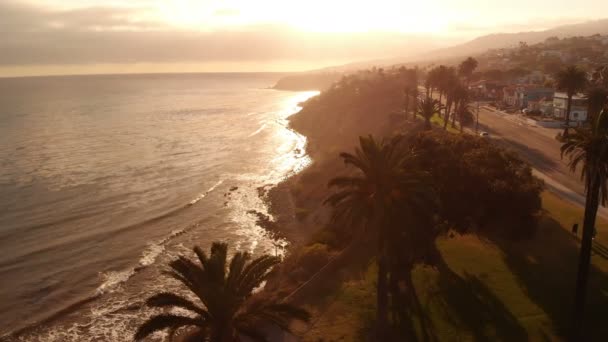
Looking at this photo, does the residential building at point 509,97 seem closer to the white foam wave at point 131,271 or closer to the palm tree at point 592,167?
the white foam wave at point 131,271

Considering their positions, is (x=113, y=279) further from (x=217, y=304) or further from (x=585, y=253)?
(x=585, y=253)

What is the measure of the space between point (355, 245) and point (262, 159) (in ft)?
179

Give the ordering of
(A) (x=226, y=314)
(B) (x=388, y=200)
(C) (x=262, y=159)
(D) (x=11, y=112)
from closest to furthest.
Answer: (A) (x=226, y=314)
(B) (x=388, y=200)
(C) (x=262, y=159)
(D) (x=11, y=112)

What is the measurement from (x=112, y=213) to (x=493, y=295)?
43.9 meters

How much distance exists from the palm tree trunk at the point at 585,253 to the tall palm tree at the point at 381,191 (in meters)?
7.10

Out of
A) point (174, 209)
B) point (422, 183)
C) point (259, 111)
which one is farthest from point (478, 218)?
point (259, 111)

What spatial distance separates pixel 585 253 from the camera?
2230 cm

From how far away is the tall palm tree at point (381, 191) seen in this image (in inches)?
856

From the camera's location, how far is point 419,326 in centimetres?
2614

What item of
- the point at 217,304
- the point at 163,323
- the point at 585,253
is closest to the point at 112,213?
the point at 163,323

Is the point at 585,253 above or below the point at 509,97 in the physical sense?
above

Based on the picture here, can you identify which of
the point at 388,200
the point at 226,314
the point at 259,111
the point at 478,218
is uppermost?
the point at 388,200

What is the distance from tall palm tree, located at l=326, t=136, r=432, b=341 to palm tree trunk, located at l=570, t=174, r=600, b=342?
7.10 meters

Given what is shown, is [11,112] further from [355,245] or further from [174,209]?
[355,245]
